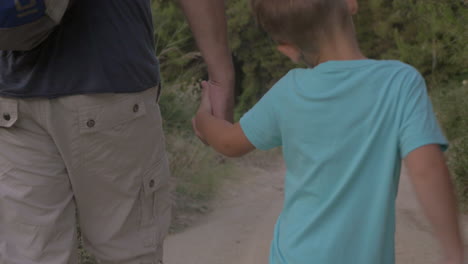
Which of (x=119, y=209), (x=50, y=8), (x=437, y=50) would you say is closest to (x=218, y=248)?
(x=119, y=209)

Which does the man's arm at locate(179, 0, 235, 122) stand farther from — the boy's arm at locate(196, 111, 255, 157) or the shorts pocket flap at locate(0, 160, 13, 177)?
the shorts pocket flap at locate(0, 160, 13, 177)

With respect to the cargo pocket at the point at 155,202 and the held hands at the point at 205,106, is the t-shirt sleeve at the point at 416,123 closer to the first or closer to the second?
the held hands at the point at 205,106

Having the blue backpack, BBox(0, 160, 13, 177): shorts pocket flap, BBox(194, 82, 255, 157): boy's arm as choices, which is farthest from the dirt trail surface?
the blue backpack

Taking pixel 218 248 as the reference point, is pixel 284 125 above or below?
above

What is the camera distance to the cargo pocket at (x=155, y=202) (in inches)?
84.0

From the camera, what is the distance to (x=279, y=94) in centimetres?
166

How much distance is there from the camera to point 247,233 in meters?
4.55

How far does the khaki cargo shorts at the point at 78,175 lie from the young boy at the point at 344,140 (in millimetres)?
519

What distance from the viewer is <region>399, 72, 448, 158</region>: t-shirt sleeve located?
1.49 meters

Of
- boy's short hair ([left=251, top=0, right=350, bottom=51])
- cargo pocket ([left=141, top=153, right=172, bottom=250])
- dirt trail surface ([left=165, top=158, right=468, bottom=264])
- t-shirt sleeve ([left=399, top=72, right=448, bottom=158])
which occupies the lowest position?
dirt trail surface ([left=165, top=158, right=468, bottom=264])

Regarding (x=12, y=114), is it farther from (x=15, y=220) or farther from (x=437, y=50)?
(x=437, y=50)

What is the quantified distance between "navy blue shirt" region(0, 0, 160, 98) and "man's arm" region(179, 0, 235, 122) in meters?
0.23

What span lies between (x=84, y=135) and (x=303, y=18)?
75 centimetres

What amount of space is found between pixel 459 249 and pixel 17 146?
4.00 feet
